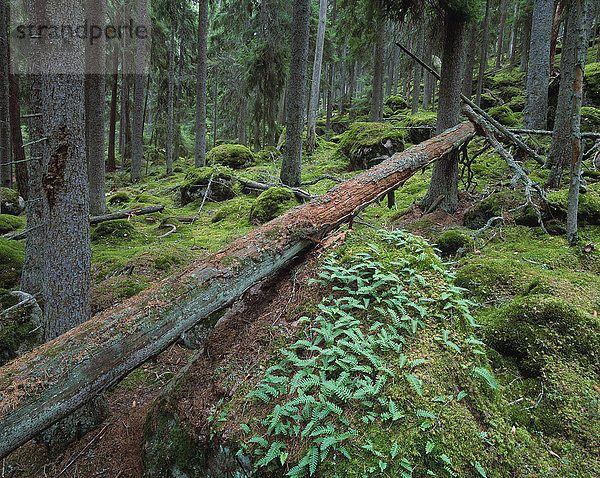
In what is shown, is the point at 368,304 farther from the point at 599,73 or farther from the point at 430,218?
the point at 599,73

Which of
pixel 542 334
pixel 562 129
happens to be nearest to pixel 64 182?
pixel 542 334

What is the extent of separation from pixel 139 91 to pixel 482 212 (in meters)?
16.7

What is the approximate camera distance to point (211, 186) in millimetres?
11383

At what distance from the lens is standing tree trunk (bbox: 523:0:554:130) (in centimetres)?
932

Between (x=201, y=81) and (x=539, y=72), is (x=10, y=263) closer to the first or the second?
(x=201, y=81)

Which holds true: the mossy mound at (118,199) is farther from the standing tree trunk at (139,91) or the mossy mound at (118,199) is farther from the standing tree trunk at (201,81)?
the standing tree trunk at (139,91)

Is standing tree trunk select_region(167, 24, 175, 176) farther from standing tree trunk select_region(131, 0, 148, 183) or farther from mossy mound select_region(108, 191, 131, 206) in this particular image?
mossy mound select_region(108, 191, 131, 206)

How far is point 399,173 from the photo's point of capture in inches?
178

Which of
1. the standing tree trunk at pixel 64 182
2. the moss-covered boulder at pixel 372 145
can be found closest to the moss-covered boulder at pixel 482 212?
the moss-covered boulder at pixel 372 145

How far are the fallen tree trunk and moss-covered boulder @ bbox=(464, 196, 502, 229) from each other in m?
3.16

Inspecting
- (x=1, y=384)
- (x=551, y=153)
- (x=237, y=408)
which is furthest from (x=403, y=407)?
(x=551, y=153)

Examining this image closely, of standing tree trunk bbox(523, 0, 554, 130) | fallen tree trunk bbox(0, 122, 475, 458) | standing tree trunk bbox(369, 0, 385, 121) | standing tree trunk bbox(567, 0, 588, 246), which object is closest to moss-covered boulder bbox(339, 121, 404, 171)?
standing tree trunk bbox(369, 0, 385, 121)

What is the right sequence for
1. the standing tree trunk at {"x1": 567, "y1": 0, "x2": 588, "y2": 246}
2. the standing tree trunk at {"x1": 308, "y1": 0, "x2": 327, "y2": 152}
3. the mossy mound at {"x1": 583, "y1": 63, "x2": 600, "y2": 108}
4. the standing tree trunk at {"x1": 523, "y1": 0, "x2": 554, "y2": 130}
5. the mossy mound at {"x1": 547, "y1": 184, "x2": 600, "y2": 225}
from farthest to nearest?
1. the standing tree trunk at {"x1": 308, "y1": 0, "x2": 327, "y2": 152}
2. the mossy mound at {"x1": 583, "y1": 63, "x2": 600, "y2": 108}
3. the standing tree trunk at {"x1": 523, "y1": 0, "x2": 554, "y2": 130}
4. the mossy mound at {"x1": 547, "y1": 184, "x2": 600, "y2": 225}
5. the standing tree trunk at {"x1": 567, "y1": 0, "x2": 588, "y2": 246}

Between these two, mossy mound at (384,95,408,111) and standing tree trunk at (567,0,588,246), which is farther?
mossy mound at (384,95,408,111)
